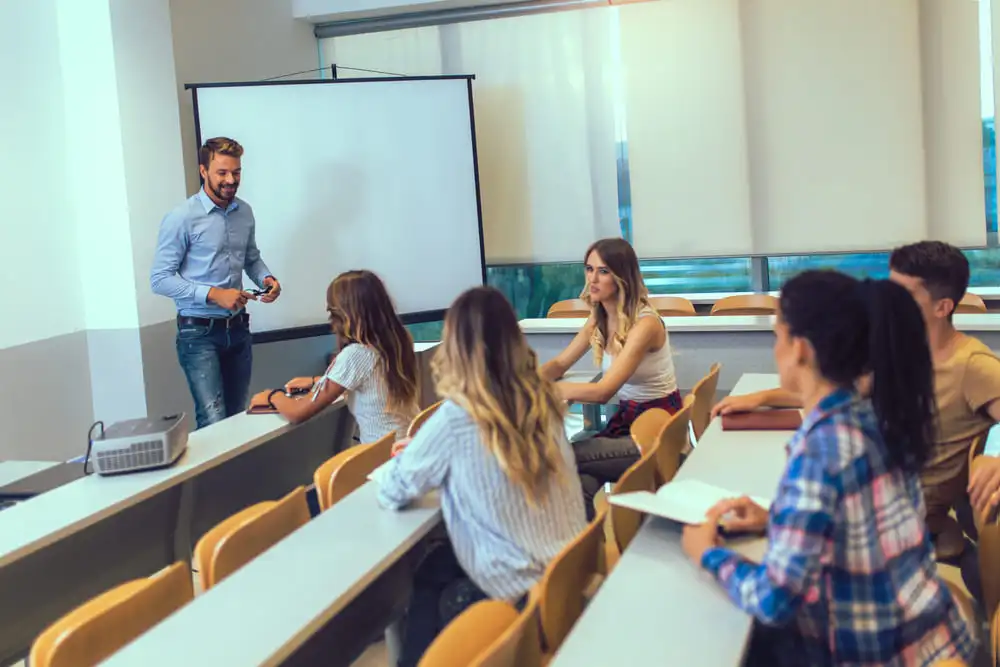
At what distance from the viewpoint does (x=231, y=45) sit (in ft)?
19.0

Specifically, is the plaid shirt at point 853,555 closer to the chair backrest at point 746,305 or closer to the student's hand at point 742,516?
the student's hand at point 742,516

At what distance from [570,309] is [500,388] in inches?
142

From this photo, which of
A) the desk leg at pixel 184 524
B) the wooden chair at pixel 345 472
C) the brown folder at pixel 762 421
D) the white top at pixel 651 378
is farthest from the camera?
the white top at pixel 651 378

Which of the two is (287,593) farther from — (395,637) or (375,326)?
(375,326)

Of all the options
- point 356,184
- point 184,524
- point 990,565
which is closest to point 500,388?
point 990,565

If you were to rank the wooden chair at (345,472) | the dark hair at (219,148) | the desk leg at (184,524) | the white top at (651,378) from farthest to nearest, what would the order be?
1. the dark hair at (219,148)
2. the white top at (651,378)
3. the desk leg at (184,524)
4. the wooden chair at (345,472)

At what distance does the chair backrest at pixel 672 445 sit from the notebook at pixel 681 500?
1.66ft

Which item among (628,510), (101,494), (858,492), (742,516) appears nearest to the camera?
(858,492)

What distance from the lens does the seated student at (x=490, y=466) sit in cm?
213

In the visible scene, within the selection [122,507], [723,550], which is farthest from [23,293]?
[723,550]

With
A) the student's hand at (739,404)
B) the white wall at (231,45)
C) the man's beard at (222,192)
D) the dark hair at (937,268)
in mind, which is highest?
the white wall at (231,45)

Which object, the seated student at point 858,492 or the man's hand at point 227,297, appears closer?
Answer: the seated student at point 858,492

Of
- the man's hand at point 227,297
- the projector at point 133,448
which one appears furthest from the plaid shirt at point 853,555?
the man's hand at point 227,297

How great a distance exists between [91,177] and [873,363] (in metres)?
4.32
